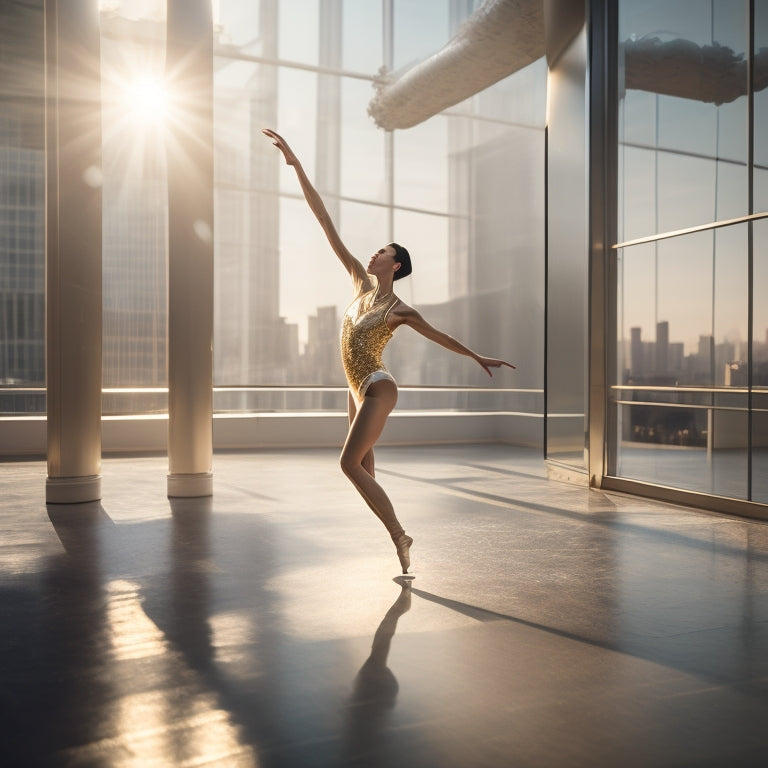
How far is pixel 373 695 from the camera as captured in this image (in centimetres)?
265

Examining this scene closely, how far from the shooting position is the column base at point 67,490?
6.96 meters

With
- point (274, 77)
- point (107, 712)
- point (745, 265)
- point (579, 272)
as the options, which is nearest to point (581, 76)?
point (579, 272)

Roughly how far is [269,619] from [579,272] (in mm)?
6208

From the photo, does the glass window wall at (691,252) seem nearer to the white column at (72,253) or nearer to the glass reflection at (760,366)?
the glass reflection at (760,366)

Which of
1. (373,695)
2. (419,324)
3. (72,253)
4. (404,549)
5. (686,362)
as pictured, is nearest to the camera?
(373,695)

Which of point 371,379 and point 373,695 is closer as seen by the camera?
point 373,695

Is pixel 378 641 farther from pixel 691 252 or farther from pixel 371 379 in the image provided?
pixel 691 252

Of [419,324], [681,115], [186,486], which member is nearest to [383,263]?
[419,324]

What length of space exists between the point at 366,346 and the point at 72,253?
3.64 metres

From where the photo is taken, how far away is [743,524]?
6316 mm

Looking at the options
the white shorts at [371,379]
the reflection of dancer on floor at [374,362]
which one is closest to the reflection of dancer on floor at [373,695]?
the reflection of dancer on floor at [374,362]

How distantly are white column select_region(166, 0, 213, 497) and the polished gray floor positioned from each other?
1.17m

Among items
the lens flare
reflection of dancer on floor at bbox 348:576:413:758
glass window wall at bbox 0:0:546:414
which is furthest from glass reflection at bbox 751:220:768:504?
the lens flare

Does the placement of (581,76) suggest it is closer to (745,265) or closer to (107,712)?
(745,265)
